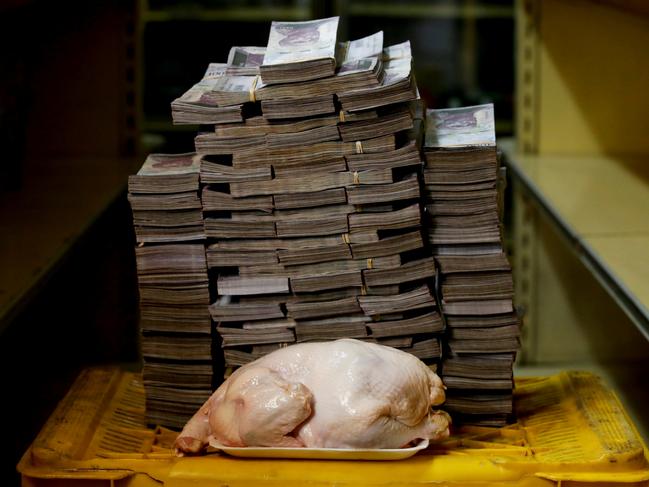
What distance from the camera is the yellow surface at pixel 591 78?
4.58m

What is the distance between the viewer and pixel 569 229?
11.2ft

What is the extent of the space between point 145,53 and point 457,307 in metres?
3.47

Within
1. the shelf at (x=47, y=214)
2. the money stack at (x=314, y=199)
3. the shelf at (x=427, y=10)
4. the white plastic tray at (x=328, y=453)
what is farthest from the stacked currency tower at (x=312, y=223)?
the shelf at (x=427, y=10)

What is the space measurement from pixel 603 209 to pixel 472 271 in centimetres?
135

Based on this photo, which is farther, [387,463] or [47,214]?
[47,214]

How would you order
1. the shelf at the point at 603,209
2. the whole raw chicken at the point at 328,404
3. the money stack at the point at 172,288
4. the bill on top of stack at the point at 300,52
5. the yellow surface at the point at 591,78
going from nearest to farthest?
the whole raw chicken at the point at 328,404, the bill on top of stack at the point at 300,52, the money stack at the point at 172,288, the shelf at the point at 603,209, the yellow surface at the point at 591,78

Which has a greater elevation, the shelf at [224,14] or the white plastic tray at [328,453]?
the shelf at [224,14]

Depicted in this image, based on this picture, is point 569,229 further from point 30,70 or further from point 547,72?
point 30,70

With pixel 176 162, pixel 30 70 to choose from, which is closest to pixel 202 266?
pixel 176 162

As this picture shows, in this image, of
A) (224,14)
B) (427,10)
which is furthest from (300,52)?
(427,10)

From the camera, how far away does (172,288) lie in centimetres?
256

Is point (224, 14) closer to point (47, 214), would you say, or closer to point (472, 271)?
point (47, 214)

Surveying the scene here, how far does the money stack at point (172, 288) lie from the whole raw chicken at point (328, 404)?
1.01ft

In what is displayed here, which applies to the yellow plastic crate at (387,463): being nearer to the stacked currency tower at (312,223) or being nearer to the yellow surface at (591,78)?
the stacked currency tower at (312,223)
